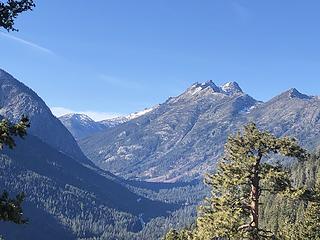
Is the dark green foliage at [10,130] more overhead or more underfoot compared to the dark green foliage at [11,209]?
more overhead

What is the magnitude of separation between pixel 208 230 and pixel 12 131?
51.1ft

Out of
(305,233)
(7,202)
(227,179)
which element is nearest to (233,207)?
(227,179)

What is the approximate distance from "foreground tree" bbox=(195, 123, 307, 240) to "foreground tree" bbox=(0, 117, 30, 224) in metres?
14.2

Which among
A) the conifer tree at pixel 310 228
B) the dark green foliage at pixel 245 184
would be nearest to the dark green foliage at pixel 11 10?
the dark green foliage at pixel 245 184

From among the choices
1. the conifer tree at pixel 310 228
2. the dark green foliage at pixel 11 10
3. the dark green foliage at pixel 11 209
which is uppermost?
the dark green foliage at pixel 11 10

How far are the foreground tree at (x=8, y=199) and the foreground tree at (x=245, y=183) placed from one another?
14.2 metres

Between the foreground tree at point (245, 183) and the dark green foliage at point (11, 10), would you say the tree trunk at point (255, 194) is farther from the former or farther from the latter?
the dark green foliage at point (11, 10)

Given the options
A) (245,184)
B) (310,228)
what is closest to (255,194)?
(245,184)

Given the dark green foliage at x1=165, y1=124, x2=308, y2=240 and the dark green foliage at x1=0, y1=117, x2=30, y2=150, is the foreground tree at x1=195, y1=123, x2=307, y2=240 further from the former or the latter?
the dark green foliage at x1=0, y1=117, x2=30, y2=150

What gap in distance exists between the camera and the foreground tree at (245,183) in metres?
30.5

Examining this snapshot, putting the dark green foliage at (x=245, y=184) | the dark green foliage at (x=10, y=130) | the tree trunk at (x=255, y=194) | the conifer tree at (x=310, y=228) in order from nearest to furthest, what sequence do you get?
the dark green foliage at (x=10, y=130) → the dark green foliage at (x=245, y=184) → the tree trunk at (x=255, y=194) → the conifer tree at (x=310, y=228)

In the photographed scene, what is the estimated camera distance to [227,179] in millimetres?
31547

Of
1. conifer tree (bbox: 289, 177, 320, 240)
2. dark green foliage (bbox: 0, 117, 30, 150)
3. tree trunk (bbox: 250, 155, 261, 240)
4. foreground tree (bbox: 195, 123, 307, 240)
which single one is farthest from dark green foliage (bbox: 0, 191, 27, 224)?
conifer tree (bbox: 289, 177, 320, 240)

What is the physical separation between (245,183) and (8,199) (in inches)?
626
